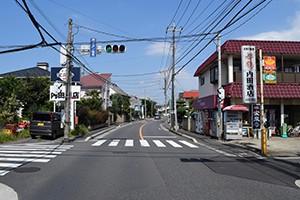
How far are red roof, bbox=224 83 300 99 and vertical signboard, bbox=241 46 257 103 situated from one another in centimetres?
291

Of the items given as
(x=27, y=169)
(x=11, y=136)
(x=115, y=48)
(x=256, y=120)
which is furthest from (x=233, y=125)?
(x=11, y=136)

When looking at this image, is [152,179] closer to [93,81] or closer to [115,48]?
[115,48]

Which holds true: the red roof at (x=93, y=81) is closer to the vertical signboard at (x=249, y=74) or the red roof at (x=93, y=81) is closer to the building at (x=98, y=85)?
the building at (x=98, y=85)

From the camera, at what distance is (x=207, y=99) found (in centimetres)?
2402

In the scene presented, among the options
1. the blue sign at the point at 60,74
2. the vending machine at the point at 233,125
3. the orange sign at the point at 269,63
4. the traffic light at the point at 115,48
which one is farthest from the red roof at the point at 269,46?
the blue sign at the point at 60,74

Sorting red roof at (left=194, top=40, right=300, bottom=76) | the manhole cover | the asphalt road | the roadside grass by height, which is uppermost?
red roof at (left=194, top=40, right=300, bottom=76)

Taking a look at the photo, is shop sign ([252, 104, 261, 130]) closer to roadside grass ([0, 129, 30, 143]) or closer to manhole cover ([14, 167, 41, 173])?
manhole cover ([14, 167, 41, 173])

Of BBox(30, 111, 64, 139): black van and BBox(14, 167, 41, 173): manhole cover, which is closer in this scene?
BBox(14, 167, 41, 173): manhole cover

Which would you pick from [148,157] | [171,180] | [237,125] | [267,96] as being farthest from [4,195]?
[267,96]

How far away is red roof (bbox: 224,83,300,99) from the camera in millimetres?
19750

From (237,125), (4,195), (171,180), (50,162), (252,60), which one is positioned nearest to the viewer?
(4,195)

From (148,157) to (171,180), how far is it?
4223 mm

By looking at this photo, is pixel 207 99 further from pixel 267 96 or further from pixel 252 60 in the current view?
pixel 252 60

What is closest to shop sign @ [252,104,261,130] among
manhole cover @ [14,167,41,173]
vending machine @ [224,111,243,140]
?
vending machine @ [224,111,243,140]
